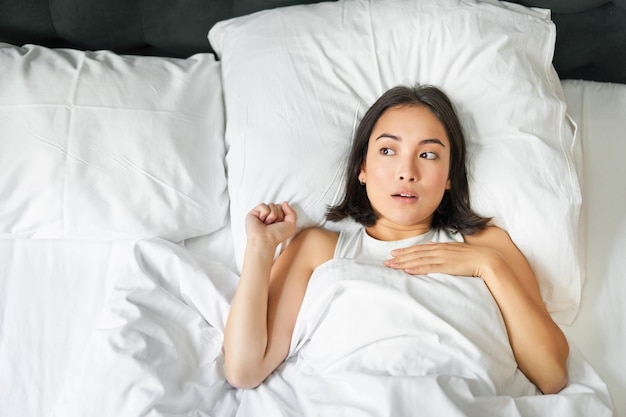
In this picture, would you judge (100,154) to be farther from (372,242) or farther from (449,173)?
(449,173)

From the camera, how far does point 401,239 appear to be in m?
1.48

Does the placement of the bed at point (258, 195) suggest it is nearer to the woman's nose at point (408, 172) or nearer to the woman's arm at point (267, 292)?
the woman's arm at point (267, 292)

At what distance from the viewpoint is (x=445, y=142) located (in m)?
1.42

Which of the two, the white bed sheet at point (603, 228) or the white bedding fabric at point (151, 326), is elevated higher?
the white bed sheet at point (603, 228)

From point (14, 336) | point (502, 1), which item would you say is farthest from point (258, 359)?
point (502, 1)

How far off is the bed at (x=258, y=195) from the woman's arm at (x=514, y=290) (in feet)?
0.12

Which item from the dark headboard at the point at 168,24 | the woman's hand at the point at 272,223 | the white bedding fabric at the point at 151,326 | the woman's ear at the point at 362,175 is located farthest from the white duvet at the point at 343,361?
the dark headboard at the point at 168,24

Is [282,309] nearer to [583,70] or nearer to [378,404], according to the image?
[378,404]

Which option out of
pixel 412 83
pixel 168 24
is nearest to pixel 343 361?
pixel 412 83

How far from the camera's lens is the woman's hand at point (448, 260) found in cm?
136

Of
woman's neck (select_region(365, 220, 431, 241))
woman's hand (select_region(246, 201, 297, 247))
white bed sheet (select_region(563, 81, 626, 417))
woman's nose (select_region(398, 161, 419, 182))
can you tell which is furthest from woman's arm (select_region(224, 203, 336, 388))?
white bed sheet (select_region(563, 81, 626, 417))

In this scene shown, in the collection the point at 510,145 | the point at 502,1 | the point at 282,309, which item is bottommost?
the point at 282,309

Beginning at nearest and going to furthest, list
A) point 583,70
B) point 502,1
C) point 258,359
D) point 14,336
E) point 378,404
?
point 378,404 < point 258,359 < point 14,336 < point 502,1 < point 583,70

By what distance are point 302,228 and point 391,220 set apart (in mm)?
213
